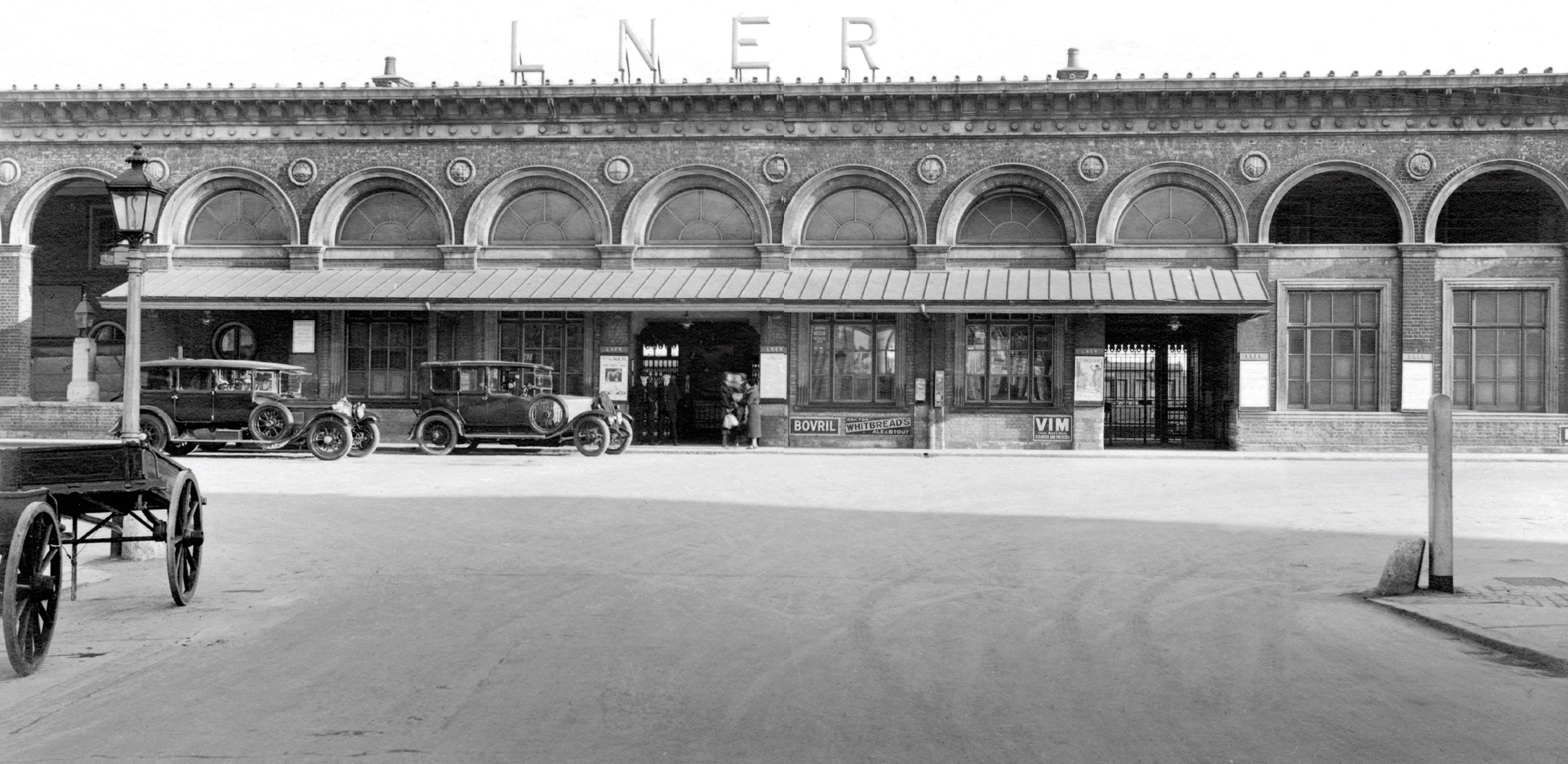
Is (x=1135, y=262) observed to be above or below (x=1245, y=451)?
above

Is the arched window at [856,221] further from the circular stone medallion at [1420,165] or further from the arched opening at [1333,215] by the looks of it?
the circular stone medallion at [1420,165]

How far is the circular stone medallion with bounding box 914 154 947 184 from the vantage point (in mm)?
26078

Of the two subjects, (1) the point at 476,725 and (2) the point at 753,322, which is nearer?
(1) the point at 476,725

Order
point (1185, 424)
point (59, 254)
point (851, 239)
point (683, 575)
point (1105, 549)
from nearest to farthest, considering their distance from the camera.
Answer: point (683, 575) < point (1105, 549) < point (851, 239) < point (1185, 424) < point (59, 254)

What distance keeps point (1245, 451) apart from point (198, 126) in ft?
79.9

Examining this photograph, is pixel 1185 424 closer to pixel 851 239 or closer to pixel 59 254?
pixel 851 239

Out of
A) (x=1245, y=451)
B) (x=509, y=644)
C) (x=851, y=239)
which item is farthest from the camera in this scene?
(x=851, y=239)

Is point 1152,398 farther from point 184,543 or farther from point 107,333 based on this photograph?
point 107,333

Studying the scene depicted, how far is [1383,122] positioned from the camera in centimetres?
2500

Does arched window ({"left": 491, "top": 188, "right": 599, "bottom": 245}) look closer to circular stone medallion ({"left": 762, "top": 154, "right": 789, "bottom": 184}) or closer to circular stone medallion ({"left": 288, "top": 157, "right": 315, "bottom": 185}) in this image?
circular stone medallion ({"left": 762, "top": 154, "right": 789, "bottom": 184})

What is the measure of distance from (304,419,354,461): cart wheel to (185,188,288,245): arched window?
23.3 feet

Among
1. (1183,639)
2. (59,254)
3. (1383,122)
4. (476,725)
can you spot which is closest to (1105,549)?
(1183,639)

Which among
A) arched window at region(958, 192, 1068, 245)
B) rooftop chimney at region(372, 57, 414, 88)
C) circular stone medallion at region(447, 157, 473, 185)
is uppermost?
rooftop chimney at region(372, 57, 414, 88)

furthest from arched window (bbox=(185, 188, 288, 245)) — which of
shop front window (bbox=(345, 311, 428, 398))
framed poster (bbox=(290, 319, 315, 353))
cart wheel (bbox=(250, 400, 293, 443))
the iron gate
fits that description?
the iron gate
